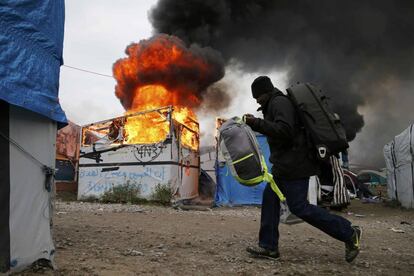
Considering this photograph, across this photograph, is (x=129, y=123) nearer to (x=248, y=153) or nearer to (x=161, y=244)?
(x=161, y=244)

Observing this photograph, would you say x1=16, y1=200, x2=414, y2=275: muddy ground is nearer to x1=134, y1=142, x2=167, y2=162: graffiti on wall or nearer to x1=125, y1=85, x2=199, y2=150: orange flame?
x1=134, y1=142, x2=167, y2=162: graffiti on wall

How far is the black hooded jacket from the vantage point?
135 inches

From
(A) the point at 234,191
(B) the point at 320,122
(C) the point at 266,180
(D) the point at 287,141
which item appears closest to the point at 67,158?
(A) the point at 234,191

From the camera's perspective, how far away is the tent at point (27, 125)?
2584 mm

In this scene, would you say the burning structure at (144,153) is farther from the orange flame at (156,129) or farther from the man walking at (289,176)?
the man walking at (289,176)

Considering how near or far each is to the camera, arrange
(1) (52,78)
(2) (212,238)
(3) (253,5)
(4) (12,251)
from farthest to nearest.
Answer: (3) (253,5) → (2) (212,238) → (1) (52,78) → (4) (12,251)

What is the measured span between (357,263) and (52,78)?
3309 millimetres

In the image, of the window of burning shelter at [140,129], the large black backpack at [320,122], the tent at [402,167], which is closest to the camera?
the large black backpack at [320,122]

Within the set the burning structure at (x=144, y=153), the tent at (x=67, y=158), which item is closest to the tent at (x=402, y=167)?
the burning structure at (x=144, y=153)

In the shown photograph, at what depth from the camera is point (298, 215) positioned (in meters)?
3.45

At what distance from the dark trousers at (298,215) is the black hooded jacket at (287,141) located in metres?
0.11

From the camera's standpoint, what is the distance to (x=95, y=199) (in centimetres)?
1238

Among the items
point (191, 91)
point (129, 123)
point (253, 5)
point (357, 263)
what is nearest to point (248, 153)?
point (357, 263)

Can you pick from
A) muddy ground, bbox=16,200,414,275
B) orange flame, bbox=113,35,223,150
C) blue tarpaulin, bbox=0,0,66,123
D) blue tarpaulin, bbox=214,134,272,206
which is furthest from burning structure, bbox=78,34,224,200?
blue tarpaulin, bbox=0,0,66,123
